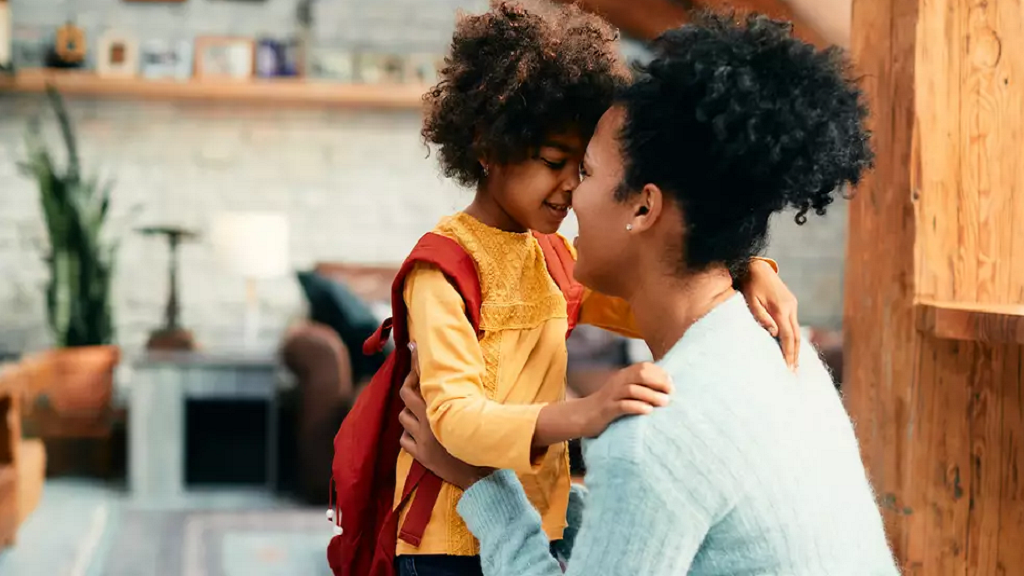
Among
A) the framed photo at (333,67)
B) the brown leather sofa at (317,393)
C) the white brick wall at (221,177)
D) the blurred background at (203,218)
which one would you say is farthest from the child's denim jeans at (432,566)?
the framed photo at (333,67)

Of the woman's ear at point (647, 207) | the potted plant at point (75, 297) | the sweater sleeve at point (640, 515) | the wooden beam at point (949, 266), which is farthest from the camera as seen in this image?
the potted plant at point (75, 297)

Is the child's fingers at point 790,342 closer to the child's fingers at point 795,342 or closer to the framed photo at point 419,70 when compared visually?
the child's fingers at point 795,342

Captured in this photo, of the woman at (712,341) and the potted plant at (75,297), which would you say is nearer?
the woman at (712,341)

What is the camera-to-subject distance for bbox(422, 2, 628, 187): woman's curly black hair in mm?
1265

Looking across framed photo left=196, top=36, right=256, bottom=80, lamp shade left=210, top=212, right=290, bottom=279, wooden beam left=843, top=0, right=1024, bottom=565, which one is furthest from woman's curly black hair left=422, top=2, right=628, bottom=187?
framed photo left=196, top=36, right=256, bottom=80

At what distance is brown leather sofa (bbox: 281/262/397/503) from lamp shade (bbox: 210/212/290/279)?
2.69ft

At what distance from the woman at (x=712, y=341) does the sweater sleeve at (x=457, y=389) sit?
7 cm

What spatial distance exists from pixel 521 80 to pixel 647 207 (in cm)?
25

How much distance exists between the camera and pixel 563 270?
1.42m

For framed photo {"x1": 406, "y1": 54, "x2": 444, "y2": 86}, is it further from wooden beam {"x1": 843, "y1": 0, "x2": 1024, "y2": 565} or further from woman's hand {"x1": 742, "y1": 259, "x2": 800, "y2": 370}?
woman's hand {"x1": 742, "y1": 259, "x2": 800, "y2": 370}

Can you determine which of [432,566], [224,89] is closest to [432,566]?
[432,566]

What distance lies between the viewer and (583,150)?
129cm

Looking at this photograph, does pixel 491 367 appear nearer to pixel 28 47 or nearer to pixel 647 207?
pixel 647 207

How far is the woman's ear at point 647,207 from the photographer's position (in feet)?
3.65
